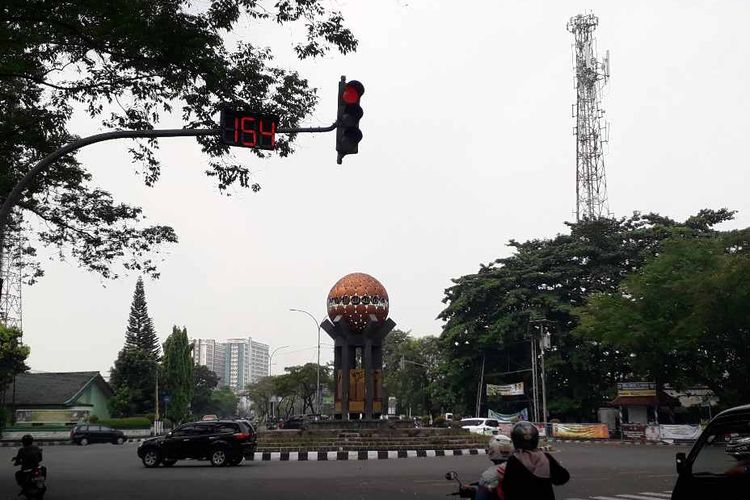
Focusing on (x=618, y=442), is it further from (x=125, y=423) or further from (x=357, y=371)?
(x=125, y=423)

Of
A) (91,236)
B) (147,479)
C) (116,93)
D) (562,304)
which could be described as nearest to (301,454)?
(147,479)

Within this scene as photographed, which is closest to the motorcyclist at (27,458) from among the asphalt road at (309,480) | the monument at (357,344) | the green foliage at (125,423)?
the asphalt road at (309,480)

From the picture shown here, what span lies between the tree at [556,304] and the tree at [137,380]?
100 feet

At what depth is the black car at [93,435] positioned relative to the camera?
43716mm

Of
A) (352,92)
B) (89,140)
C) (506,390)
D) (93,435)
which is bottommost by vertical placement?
(93,435)

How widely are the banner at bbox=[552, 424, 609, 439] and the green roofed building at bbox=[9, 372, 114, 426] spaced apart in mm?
36752

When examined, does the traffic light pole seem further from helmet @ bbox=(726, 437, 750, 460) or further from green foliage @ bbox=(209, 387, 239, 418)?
green foliage @ bbox=(209, 387, 239, 418)

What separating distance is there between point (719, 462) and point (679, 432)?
1335 inches

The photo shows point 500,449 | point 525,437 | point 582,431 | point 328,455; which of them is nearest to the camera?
point 525,437

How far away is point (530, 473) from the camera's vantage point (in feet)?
15.9

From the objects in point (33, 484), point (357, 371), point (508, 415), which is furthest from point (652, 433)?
point (33, 484)

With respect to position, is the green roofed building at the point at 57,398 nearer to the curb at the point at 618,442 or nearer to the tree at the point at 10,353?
the tree at the point at 10,353

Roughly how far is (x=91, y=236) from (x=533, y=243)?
4220 cm

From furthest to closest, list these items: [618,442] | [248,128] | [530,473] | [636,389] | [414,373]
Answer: [414,373], [636,389], [618,442], [248,128], [530,473]
